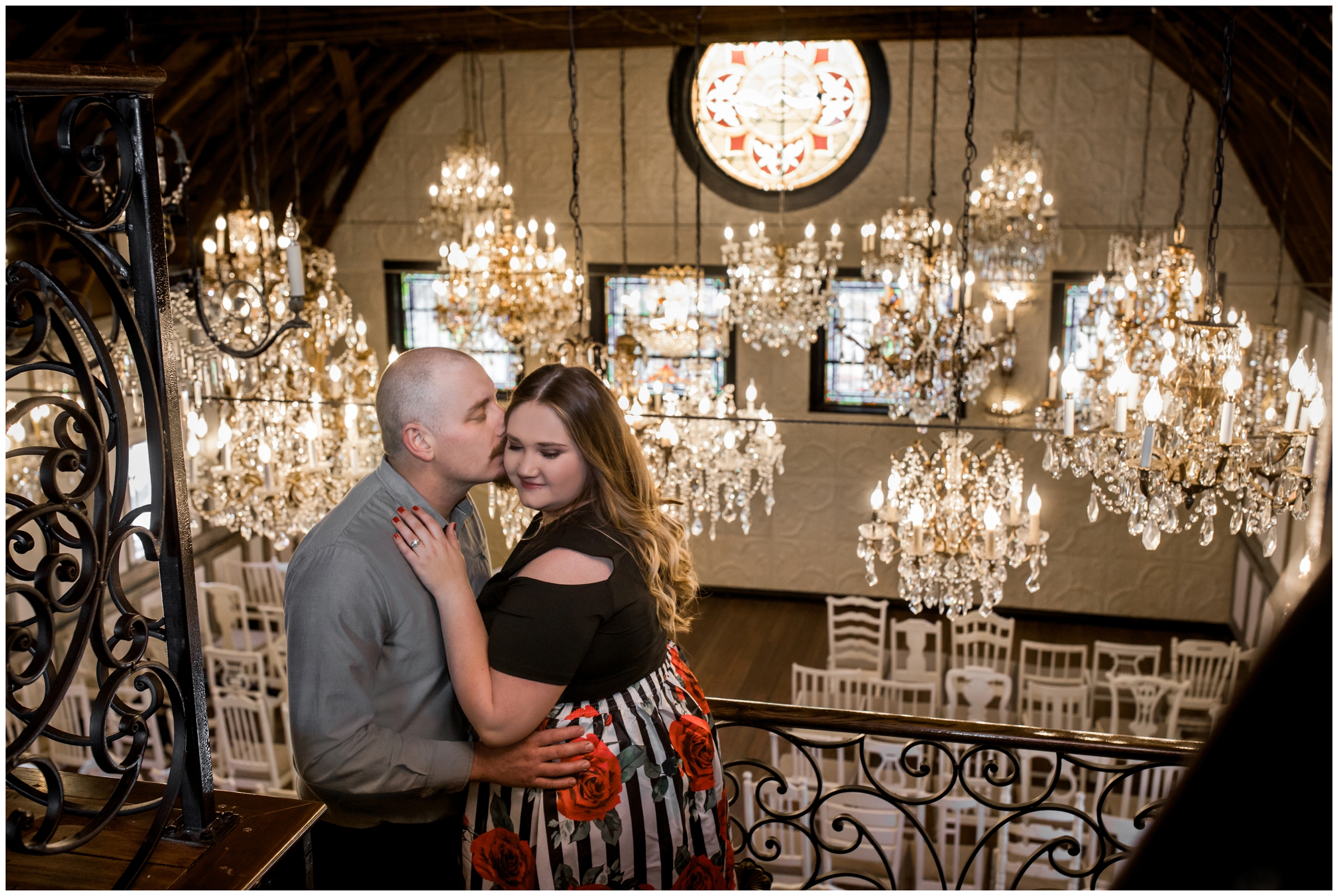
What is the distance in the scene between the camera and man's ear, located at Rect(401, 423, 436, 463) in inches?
95.5

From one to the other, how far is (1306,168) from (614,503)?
6747 millimetres

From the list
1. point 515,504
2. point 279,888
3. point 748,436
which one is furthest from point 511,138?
point 279,888

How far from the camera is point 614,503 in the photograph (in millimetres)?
2396

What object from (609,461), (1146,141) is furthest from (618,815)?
(1146,141)

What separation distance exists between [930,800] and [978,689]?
485 cm

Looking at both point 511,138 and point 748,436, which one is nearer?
point 748,436

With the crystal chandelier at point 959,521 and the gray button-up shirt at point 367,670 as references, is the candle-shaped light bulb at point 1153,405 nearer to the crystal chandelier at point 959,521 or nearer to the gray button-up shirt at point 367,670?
the crystal chandelier at point 959,521

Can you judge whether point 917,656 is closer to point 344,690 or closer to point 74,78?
point 344,690

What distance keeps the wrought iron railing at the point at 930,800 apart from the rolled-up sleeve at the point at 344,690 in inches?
33.1

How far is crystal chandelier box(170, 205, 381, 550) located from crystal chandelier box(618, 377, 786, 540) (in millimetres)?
1539

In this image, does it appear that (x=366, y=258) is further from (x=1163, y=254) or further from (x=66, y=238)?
(x=66, y=238)

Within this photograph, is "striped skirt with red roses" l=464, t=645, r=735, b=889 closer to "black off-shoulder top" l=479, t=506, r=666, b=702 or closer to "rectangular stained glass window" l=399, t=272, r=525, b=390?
"black off-shoulder top" l=479, t=506, r=666, b=702

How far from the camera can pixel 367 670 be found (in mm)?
2264

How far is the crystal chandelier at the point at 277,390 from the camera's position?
5.06 m
